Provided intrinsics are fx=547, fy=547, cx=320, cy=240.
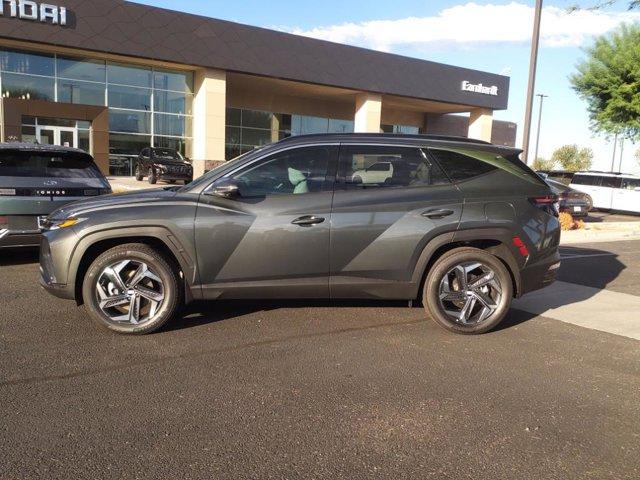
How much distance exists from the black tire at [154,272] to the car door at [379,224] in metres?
1.42

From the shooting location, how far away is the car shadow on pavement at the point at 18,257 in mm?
7856

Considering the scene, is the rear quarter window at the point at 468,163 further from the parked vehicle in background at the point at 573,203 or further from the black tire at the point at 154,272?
the parked vehicle in background at the point at 573,203

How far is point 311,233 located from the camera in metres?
4.79

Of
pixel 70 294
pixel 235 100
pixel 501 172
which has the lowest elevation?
pixel 70 294

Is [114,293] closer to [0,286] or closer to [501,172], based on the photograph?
[0,286]

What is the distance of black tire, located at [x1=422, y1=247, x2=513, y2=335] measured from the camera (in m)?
5.03

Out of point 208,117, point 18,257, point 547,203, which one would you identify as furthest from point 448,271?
point 208,117

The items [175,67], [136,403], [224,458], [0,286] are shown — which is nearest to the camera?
[224,458]

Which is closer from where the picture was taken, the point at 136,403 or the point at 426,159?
the point at 136,403

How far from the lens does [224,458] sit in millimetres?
2908

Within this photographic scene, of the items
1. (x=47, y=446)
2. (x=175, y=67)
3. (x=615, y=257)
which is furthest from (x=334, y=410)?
(x=175, y=67)

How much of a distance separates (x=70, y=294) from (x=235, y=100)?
29601 mm

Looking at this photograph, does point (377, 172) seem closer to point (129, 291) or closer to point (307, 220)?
point (307, 220)

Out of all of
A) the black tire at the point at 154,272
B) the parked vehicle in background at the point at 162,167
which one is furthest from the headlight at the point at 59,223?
the parked vehicle in background at the point at 162,167
